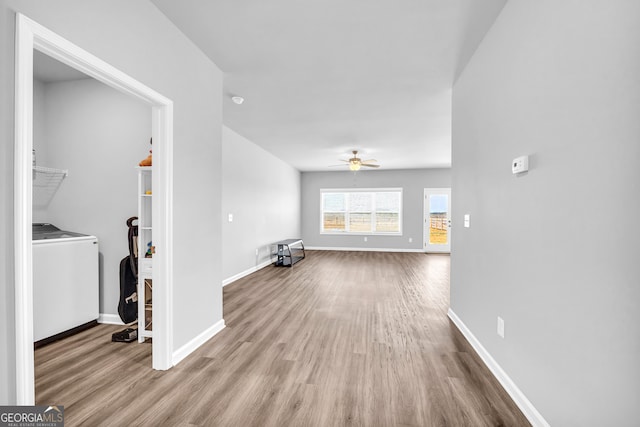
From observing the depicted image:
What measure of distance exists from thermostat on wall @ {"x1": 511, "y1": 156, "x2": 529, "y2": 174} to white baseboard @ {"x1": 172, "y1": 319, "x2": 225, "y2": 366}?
108 inches

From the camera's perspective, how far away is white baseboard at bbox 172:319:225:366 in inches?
88.8

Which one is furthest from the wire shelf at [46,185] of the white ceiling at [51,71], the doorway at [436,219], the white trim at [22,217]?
the doorway at [436,219]

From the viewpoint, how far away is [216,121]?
282cm

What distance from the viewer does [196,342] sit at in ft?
8.15

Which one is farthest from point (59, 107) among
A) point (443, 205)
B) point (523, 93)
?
point (443, 205)

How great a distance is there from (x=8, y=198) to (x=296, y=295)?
3376mm

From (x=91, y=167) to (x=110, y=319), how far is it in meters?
1.64

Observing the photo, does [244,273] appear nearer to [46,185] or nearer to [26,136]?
[46,185]

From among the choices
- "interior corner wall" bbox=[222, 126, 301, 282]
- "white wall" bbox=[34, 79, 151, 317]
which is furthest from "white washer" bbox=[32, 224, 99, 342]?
"interior corner wall" bbox=[222, 126, 301, 282]

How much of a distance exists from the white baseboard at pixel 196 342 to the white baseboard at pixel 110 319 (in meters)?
1.10

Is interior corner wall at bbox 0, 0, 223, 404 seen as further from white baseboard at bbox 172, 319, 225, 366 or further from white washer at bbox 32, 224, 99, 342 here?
white washer at bbox 32, 224, 99, 342

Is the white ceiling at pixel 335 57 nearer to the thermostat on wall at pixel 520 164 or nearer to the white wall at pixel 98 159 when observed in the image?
the white wall at pixel 98 159

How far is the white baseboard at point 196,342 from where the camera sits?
2.26 meters

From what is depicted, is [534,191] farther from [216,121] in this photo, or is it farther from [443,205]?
[443,205]
